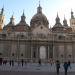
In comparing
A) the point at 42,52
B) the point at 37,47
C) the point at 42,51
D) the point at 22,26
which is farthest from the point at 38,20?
the point at 42,52

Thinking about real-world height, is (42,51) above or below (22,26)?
below

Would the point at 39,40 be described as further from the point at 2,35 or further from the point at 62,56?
the point at 2,35

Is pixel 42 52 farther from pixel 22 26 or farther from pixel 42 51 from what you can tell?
pixel 22 26

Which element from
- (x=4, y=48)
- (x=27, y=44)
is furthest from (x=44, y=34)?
(x=4, y=48)

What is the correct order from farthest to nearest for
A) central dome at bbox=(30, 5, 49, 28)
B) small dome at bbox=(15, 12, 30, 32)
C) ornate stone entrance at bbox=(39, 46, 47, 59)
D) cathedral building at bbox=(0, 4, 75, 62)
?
central dome at bbox=(30, 5, 49, 28) → small dome at bbox=(15, 12, 30, 32) → ornate stone entrance at bbox=(39, 46, 47, 59) → cathedral building at bbox=(0, 4, 75, 62)

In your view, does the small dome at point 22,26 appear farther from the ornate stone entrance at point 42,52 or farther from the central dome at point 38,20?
the ornate stone entrance at point 42,52

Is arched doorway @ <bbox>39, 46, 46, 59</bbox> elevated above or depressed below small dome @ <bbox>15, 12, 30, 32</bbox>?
below

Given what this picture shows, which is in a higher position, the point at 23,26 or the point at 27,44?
the point at 23,26

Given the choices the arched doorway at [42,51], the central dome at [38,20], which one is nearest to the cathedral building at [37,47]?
the arched doorway at [42,51]

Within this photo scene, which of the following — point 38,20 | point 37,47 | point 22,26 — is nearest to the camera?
point 37,47

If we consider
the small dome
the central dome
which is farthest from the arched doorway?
the central dome

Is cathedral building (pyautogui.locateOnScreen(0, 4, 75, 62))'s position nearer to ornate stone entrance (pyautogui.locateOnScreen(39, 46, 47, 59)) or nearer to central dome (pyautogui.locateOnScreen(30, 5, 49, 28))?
ornate stone entrance (pyautogui.locateOnScreen(39, 46, 47, 59))

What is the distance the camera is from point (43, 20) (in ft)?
189

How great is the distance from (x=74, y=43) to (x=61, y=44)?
3841mm
